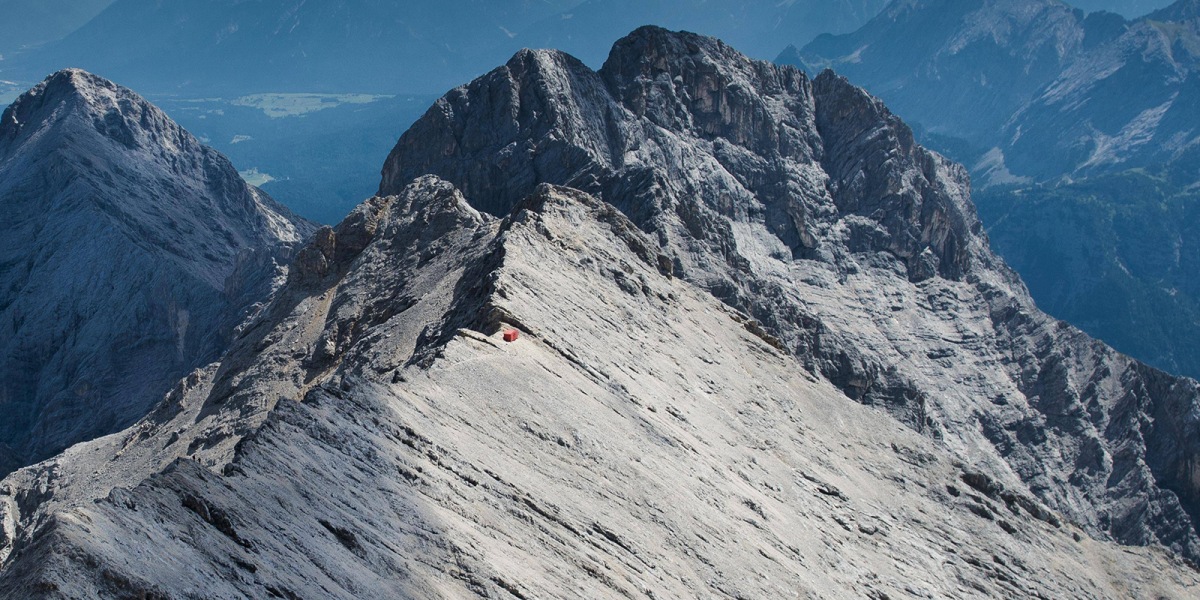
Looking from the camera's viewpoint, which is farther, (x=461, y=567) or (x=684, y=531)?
(x=684, y=531)

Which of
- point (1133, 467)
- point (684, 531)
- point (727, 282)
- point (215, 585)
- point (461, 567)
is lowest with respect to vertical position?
point (215, 585)

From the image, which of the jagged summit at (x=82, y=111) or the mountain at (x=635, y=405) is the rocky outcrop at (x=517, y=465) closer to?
the mountain at (x=635, y=405)

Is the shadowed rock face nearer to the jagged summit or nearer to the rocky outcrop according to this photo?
the rocky outcrop

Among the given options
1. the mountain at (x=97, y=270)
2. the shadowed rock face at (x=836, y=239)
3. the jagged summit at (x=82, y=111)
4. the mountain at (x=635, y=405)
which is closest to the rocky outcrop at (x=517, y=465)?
the mountain at (x=635, y=405)

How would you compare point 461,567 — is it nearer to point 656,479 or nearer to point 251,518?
point 251,518

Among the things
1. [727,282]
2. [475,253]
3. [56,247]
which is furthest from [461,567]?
[56,247]

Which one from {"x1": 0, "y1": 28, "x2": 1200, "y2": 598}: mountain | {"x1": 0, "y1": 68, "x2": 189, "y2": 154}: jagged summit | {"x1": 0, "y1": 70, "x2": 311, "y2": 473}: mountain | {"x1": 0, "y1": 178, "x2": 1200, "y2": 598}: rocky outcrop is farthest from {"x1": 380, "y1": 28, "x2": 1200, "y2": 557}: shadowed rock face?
{"x1": 0, "y1": 68, "x2": 189, "y2": 154}: jagged summit

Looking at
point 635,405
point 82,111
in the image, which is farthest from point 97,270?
point 635,405
